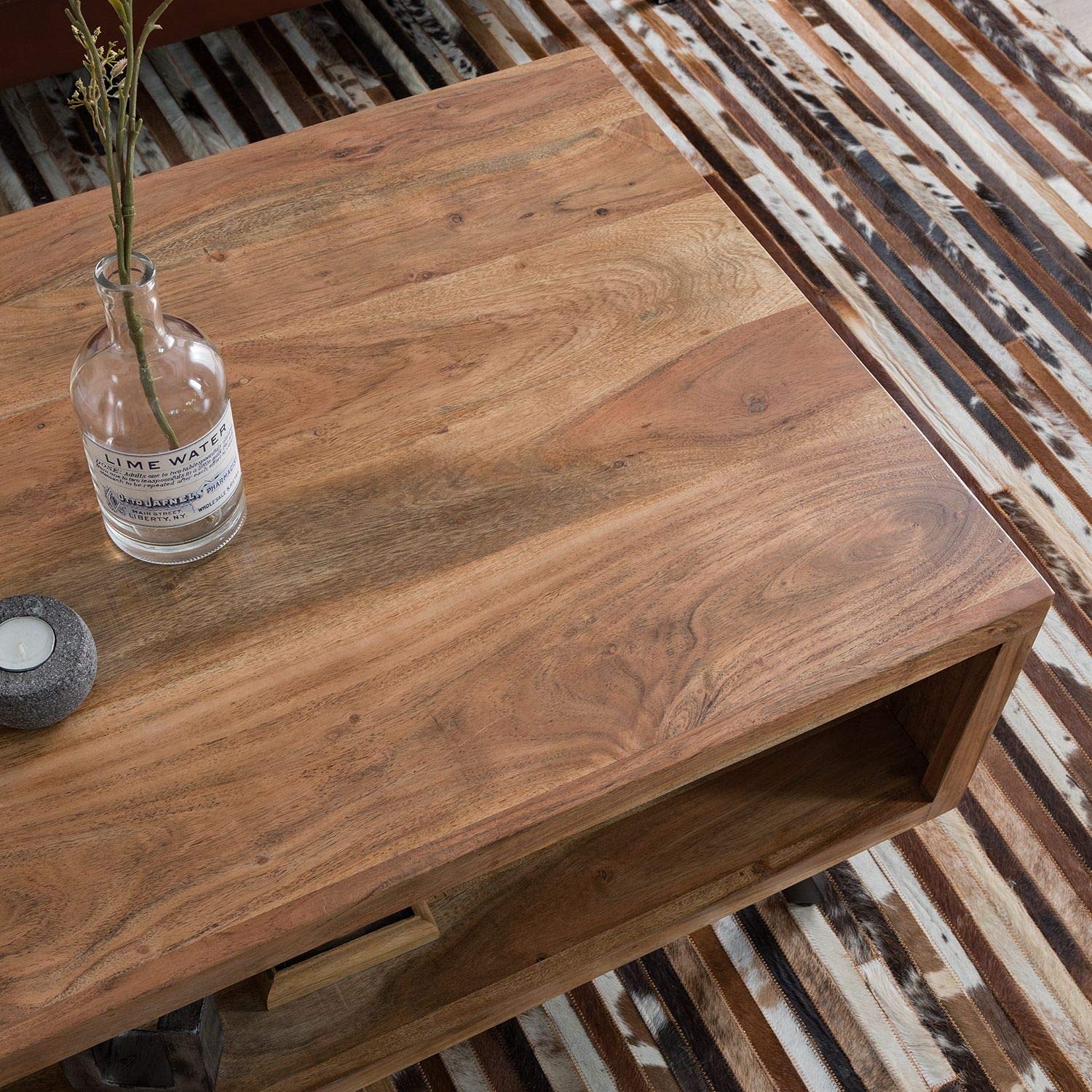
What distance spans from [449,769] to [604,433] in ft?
1.03

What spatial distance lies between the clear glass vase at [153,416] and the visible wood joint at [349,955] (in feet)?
1.21

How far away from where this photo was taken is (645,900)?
1.09 m

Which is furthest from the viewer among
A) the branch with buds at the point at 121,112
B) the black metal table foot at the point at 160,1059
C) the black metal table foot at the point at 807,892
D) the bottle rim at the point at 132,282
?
the black metal table foot at the point at 807,892

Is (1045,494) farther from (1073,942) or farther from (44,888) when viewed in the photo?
(44,888)

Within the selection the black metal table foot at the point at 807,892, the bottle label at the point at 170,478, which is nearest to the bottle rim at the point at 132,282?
the bottle label at the point at 170,478

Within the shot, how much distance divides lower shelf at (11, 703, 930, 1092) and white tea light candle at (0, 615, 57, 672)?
35 cm

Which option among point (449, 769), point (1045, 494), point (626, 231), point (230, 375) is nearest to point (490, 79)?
point (626, 231)

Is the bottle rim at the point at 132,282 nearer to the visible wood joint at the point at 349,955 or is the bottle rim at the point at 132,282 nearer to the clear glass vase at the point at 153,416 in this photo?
the clear glass vase at the point at 153,416

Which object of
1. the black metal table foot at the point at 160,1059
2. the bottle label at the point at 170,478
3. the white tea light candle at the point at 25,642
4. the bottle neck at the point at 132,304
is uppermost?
the bottle neck at the point at 132,304

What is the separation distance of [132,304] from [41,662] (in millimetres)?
237

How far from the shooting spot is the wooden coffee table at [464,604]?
826mm

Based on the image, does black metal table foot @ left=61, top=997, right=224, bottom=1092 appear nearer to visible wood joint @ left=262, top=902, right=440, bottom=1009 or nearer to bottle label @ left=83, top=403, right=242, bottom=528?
visible wood joint @ left=262, top=902, right=440, bottom=1009

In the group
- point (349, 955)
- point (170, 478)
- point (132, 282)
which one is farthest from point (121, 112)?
point (349, 955)

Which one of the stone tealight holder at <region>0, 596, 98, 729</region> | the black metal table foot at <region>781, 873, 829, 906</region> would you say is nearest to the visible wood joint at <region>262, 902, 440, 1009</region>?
the stone tealight holder at <region>0, 596, 98, 729</region>
